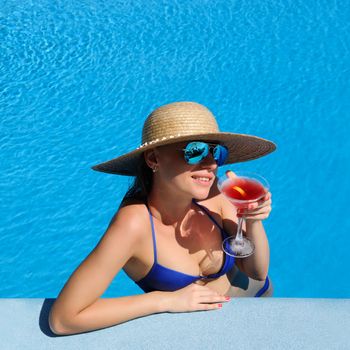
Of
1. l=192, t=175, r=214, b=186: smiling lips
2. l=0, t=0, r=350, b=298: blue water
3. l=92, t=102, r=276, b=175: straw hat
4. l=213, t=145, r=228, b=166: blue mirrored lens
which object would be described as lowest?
l=0, t=0, r=350, b=298: blue water

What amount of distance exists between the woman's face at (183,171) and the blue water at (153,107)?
2567 millimetres

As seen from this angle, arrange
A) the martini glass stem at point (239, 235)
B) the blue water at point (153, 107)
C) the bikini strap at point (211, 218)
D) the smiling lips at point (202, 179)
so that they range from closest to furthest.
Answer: the smiling lips at point (202, 179)
the martini glass stem at point (239, 235)
the bikini strap at point (211, 218)
the blue water at point (153, 107)

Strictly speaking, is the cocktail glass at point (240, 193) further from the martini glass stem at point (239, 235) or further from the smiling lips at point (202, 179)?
the smiling lips at point (202, 179)

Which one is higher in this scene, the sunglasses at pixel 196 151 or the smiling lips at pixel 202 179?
the sunglasses at pixel 196 151

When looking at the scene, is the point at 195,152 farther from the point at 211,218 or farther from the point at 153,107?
the point at 153,107

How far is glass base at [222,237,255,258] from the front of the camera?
250cm

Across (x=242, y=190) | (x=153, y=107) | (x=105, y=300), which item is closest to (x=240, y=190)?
(x=242, y=190)

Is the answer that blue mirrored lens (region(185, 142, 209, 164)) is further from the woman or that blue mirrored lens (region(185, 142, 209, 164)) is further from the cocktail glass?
the cocktail glass

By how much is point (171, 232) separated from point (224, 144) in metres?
0.53

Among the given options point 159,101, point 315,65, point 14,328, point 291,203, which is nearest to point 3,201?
point 159,101

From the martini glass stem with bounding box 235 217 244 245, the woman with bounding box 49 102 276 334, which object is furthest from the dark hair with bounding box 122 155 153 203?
the martini glass stem with bounding box 235 217 244 245

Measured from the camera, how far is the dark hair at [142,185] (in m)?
2.35

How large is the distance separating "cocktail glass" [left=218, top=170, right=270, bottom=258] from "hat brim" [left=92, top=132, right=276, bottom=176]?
0.38 ft

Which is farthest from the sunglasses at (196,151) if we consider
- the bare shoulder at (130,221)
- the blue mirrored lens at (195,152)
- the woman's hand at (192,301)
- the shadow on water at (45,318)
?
the shadow on water at (45,318)
